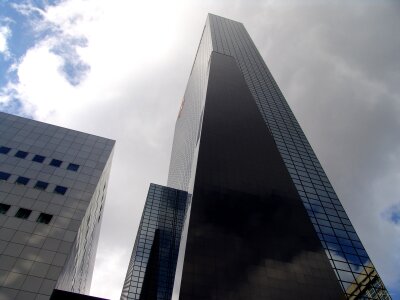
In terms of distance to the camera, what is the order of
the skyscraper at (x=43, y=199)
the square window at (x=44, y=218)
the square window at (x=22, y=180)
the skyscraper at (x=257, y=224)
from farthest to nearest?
the square window at (x=22, y=180) → the square window at (x=44, y=218) → the skyscraper at (x=257, y=224) → the skyscraper at (x=43, y=199)

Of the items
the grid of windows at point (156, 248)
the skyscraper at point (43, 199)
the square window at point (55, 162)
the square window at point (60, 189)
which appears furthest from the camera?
the grid of windows at point (156, 248)

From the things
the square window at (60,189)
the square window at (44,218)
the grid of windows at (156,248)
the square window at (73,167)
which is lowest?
the square window at (44,218)

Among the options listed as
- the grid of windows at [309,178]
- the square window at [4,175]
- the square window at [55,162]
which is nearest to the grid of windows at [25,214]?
the square window at [4,175]

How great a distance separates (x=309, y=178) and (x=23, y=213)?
55.7 m

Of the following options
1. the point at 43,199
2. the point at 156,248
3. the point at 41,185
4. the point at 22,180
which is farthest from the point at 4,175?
the point at 156,248

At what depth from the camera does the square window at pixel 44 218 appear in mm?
45475

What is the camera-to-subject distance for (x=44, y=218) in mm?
45938

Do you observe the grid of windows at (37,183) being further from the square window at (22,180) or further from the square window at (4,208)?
the square window at (4,208)

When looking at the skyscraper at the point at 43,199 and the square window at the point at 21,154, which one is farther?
the square window at the point at 21,154

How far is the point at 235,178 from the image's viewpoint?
59781 millimetres

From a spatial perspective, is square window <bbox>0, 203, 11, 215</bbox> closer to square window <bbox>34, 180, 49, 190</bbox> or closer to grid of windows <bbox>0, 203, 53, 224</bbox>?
grid of windows <bbox>0, 203, 53, 224</bbox>

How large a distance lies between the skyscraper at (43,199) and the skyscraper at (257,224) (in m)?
15.3

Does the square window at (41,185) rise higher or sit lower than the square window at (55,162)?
lower

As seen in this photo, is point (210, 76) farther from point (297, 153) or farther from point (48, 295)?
point (48, 295)
